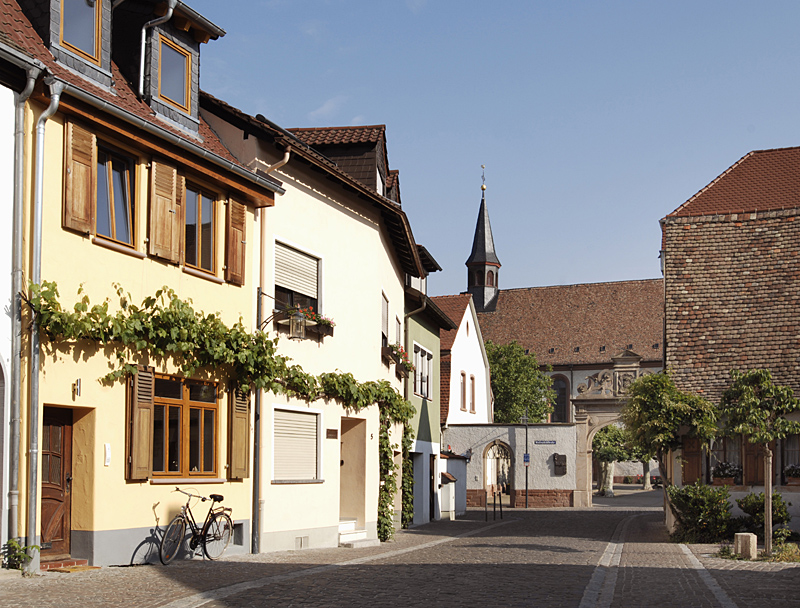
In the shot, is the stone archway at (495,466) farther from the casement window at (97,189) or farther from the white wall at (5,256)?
the white wall at (5,256)

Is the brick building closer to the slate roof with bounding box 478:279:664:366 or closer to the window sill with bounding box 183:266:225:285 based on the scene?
the window sill with bounding box 183:266:225:285

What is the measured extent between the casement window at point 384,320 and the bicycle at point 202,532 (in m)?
7.50

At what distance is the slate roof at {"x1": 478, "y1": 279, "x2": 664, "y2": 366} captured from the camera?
71375 millimetres

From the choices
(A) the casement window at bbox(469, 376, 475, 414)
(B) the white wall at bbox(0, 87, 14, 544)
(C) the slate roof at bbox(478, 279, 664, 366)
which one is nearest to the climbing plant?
(B) the white wall at bbox(0, 87, 14, 544)

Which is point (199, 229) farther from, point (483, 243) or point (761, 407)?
point (483, 243)

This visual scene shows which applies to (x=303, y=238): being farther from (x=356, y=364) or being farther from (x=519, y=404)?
(x=519, y=404)

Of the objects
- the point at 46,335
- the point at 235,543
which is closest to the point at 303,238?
the point at 235,543

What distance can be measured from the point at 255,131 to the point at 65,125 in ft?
15.1

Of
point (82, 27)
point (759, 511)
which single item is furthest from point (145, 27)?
point (759, 511)

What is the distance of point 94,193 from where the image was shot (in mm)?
12727

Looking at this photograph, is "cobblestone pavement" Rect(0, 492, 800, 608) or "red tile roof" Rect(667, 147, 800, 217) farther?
"red tile roof" Rect(667, 147, 800, 217)

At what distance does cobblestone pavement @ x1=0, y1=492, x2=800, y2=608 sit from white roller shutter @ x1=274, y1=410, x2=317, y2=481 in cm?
138

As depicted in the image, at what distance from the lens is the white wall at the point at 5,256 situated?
37.2 feet

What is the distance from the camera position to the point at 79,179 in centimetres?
1239
